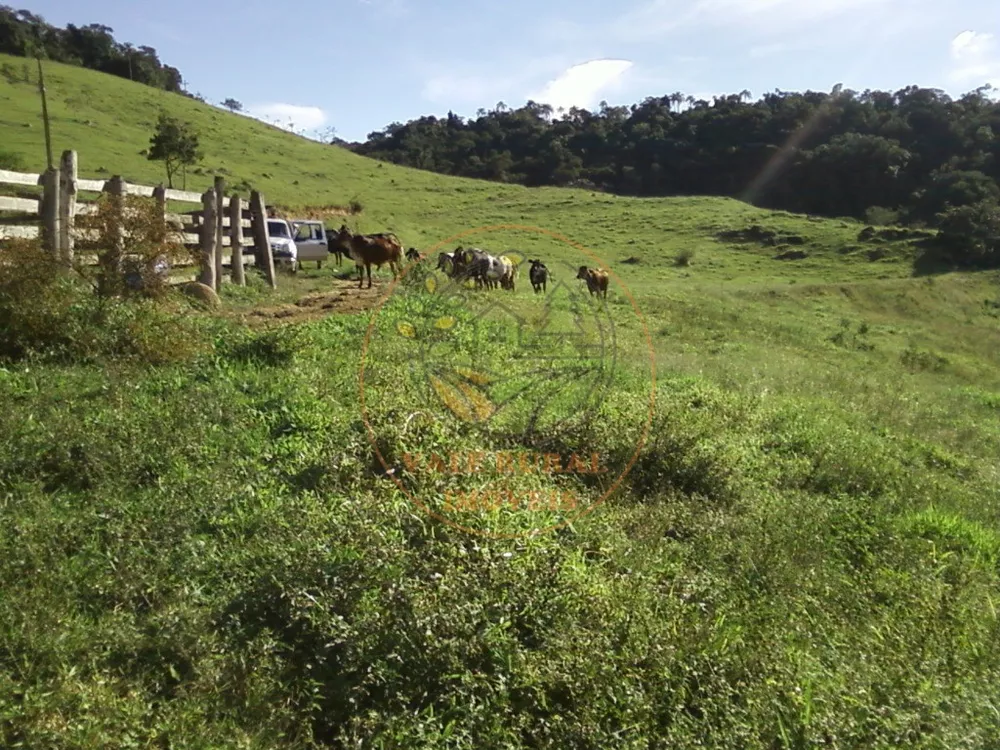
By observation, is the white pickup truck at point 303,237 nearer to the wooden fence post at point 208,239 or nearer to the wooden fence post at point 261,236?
the wooden fence post at point 261,236

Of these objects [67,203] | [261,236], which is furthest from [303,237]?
[67,203]

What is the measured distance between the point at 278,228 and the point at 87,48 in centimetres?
6572

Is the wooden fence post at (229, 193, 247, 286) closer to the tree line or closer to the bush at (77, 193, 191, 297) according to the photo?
the bush at (77, 193, 191, 297)

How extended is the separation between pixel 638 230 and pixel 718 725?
43.6 meters

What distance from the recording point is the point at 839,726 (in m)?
3.37

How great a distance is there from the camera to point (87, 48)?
227 feet

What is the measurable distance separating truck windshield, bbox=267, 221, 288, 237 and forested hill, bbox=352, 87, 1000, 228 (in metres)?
53.2

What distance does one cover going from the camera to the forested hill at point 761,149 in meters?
69.1

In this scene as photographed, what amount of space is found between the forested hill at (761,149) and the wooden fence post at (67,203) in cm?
6099

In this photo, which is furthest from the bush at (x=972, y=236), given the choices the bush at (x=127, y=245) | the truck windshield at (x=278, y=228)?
the bush at (x=127, y=245)

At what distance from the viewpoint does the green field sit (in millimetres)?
3299

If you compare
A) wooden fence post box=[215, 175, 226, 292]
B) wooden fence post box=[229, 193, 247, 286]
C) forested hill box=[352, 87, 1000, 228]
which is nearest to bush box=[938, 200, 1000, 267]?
forested hill box=[352, 87, 1000, 228]

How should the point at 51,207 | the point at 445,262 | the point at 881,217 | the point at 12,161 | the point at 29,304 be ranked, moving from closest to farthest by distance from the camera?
the point at 29,304 < the point at 51,207 < the point at 445,262 < the point at 12,161 < the point at 881,217

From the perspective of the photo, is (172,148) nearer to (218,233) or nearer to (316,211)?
(316,211)
